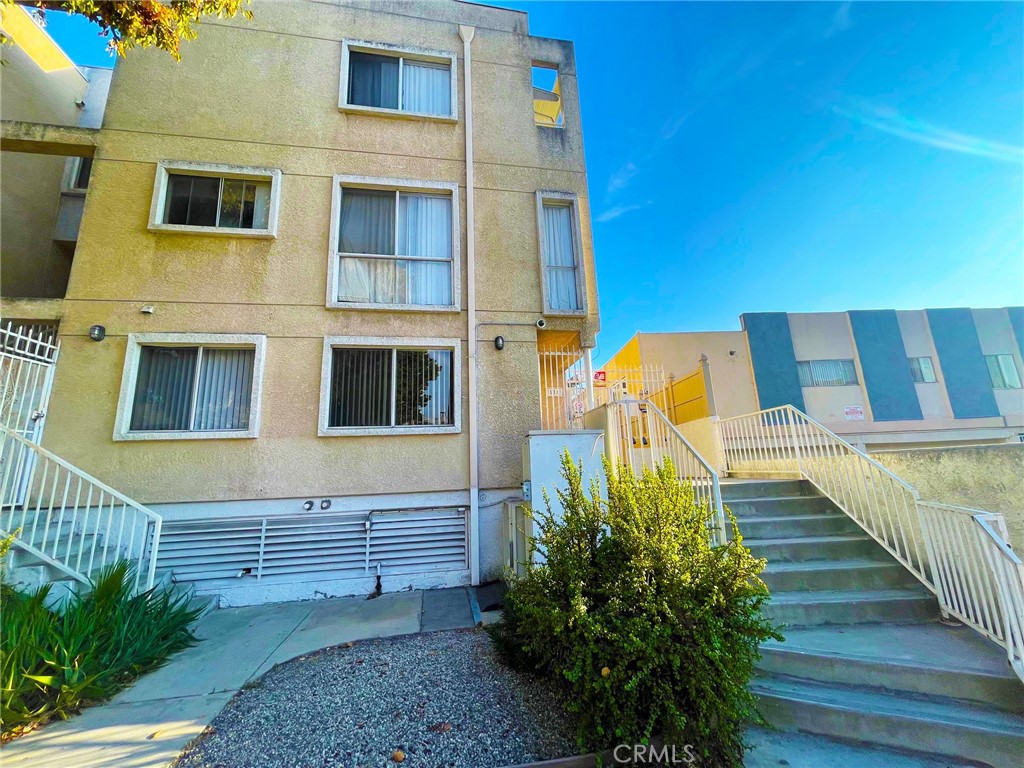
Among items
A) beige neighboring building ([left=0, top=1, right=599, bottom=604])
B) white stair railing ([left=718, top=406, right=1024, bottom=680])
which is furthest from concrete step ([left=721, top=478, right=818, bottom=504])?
beige neighboring building ([left=0, top=1, right=599, bottom=604])

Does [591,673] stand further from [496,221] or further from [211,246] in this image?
[211,246]

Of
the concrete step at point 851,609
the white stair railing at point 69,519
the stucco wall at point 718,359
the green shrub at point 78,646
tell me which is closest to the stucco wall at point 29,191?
the white stair railing at point 69,519

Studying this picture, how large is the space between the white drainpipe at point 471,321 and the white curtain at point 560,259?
4.48 feet

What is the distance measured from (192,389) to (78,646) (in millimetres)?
3455

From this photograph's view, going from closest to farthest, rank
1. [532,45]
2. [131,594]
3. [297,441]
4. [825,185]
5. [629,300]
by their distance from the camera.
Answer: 1. [131,594]
2. [297,441]
3. [532,45]
4. [825,185]
5. [629,300]

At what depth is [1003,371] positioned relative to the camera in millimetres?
15352

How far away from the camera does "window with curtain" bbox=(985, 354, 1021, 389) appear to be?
15.3 meters

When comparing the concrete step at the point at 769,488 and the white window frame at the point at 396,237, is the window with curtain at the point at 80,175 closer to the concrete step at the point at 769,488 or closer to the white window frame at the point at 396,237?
the white window frame at the point at 396,237

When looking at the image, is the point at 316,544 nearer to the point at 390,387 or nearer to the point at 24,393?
the point at 390,387

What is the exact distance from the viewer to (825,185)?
30.5 ft

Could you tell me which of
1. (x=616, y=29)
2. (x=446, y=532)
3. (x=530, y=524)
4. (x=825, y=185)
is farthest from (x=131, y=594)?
(x=825, y=185)

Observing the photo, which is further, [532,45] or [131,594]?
→ [532,45]

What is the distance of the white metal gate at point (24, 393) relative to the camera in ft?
15.1

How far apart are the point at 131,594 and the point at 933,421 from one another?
917 inches
